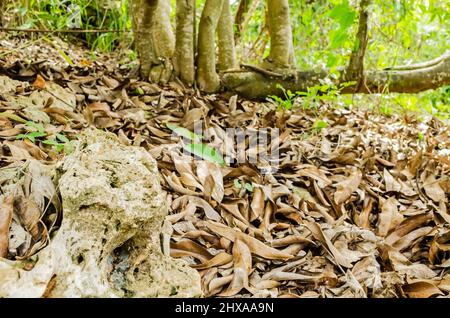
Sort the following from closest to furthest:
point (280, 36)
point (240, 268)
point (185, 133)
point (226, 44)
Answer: point (240, 268) < point (185, 133) < point (280, 36) < point (226, 44)

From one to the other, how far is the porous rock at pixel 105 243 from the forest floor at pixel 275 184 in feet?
0.81

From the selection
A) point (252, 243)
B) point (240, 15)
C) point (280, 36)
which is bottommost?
point (252, 243)

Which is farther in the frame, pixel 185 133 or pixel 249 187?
pixel 185 133

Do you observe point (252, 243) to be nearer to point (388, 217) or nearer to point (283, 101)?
point (388, 217)

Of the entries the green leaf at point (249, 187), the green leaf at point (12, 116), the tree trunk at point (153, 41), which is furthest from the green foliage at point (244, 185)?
the tree trunk at point (153, 41)

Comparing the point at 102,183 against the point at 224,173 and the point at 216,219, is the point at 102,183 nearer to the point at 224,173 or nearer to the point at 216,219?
the point at 216,219

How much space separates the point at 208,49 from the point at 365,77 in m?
1.32

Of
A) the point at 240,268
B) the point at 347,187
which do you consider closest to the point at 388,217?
the point at 347,187

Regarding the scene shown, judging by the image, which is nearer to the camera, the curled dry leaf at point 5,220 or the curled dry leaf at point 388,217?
the curled dry leaf at point 5,220

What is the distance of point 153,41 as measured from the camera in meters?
3.37

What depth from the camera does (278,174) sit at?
223 cm

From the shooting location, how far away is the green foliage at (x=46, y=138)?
1.86 metres

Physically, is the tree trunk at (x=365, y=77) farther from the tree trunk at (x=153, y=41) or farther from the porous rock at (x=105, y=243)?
Answer: the porous rock at (x=105, y=243)

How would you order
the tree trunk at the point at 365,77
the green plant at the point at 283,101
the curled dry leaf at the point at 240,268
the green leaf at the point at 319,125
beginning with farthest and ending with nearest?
the tree trunk at the point at 365,77 < the green plant at the point at 283,101 < the green leaf at the point at 319,125 < the curled dry leaf at the point at 240,268
